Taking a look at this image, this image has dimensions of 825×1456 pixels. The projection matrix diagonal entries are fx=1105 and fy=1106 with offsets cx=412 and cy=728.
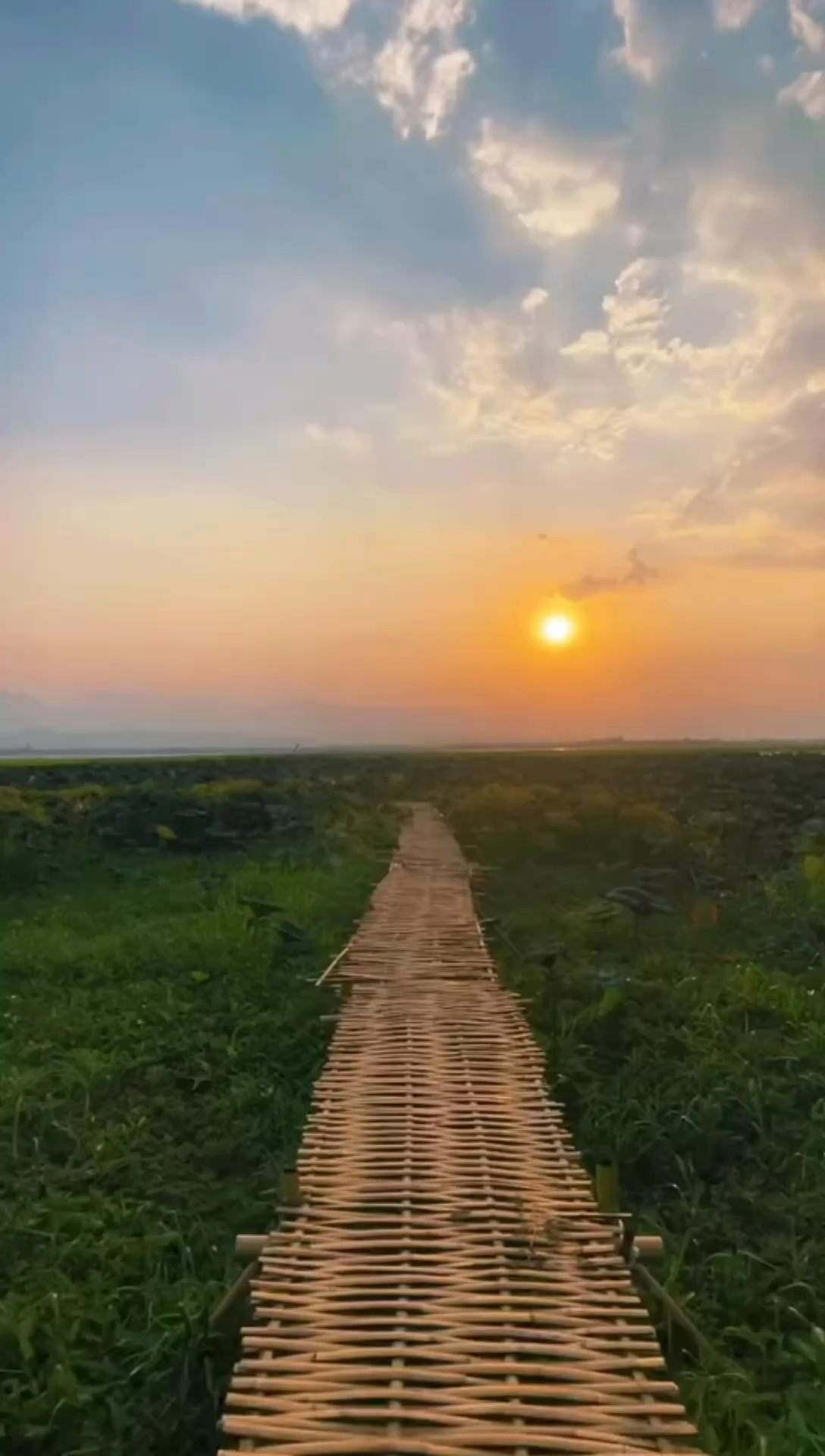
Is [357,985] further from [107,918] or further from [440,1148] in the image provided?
[107,918]

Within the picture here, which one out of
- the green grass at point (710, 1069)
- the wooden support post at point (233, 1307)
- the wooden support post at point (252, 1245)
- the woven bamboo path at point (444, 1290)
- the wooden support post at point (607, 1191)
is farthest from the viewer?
the wooden support post at point (607, 1191)

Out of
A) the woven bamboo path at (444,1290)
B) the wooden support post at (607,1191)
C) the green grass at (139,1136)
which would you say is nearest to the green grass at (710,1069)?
the wooden support post at (607,1191)

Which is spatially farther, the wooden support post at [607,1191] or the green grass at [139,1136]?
the wooden support post at [607,1191]

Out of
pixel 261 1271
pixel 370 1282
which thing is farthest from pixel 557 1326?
pixel 261 1271

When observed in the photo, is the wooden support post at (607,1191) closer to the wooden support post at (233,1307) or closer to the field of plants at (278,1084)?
the field of plants at (278,1084)

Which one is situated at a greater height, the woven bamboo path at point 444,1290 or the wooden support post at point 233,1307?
the woven bamboo path at point 444,1290

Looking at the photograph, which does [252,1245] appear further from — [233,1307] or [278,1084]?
[278,1084]

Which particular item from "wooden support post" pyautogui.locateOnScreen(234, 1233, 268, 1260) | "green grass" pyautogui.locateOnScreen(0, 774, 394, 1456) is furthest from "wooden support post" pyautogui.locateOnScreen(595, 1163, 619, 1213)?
"green grass" pyautogui.locateOnScreen(0, 774, 394, 1456)

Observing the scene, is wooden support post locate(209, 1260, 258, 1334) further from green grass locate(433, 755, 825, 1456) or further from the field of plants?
green grass locate(433, 755, 825, 1456)
